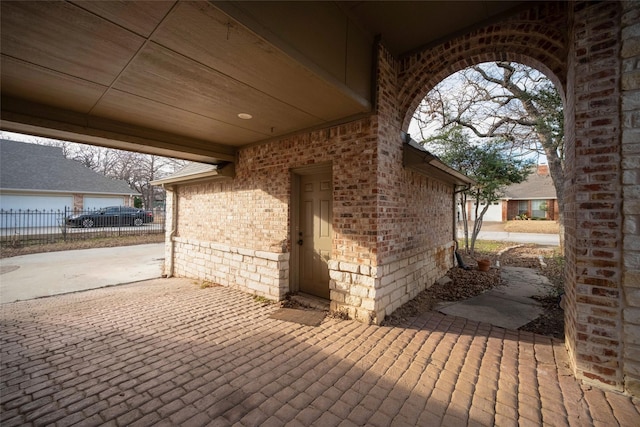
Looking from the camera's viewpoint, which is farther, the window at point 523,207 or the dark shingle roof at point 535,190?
the window at point 523,207

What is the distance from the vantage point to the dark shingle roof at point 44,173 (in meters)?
18.1

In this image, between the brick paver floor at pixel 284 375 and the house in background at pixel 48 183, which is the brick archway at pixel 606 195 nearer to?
the brick paver floor at pixel 284 375

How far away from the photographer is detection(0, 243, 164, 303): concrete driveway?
641 cm

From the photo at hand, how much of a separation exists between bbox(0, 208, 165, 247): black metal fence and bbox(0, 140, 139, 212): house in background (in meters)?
0.88

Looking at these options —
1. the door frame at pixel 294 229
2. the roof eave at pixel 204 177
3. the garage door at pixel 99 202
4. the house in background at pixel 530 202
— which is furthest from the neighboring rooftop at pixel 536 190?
the garage door at pixel 99 202

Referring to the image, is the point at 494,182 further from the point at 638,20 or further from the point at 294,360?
the point at 294,360

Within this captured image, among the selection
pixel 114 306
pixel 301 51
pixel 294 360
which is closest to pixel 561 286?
pixel 294 360

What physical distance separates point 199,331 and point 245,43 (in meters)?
3.48

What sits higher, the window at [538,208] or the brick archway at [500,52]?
the brick archway at [500,52]

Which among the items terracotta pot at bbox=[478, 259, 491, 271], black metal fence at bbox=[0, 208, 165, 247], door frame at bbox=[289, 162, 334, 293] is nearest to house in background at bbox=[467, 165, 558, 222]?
terracotta pot at bbox=[478, 259, 491, 271]

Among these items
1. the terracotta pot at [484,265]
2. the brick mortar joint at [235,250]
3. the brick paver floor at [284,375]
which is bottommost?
the brick paver floor at [284,375]

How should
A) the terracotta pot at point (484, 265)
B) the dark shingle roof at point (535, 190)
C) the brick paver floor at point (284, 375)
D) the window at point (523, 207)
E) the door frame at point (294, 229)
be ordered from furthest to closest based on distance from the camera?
the window at point (523, 207), the dark shingle roof at point (535, 190), the terracotta pot at point (484, 265), the door frame at point (294, 229), the brick paver floor at point (284, 375)

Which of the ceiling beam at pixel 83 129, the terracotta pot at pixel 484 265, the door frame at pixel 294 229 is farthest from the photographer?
the terracotta pot at pixel 484 265

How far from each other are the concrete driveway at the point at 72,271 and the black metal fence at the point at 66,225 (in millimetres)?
3354
